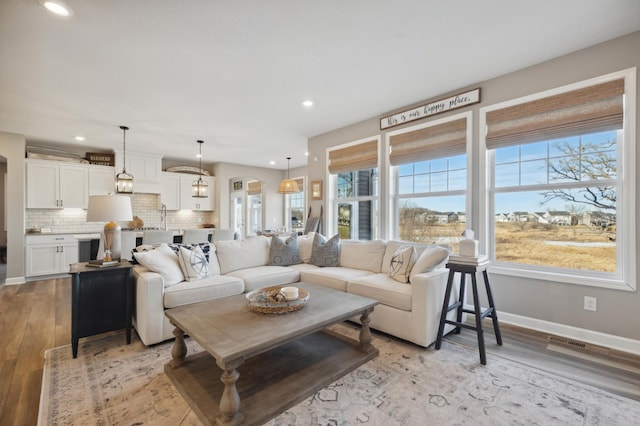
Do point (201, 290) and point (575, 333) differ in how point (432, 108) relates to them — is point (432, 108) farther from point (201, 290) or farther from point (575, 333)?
point (201, 290)

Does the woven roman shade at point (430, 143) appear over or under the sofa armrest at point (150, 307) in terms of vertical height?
over

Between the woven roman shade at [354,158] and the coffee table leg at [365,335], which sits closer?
the coffee table leg at [365,335]

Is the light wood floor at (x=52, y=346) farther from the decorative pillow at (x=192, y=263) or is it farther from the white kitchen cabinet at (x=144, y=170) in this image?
the white kitchen cabinet at (x=144, y=170)

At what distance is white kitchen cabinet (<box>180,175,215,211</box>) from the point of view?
729 cm

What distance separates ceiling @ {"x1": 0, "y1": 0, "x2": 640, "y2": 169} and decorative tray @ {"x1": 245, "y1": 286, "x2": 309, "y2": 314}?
2.13m

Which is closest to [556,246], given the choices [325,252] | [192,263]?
[325,252]

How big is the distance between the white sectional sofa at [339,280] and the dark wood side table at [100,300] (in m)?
0.10

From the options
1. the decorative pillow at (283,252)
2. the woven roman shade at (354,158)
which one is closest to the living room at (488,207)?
the woven roman shade at (354,158)

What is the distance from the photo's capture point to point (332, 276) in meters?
3.35

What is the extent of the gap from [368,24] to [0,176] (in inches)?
395

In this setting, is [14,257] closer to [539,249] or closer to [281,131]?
[281,131]

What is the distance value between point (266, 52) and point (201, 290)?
2361 millimetres

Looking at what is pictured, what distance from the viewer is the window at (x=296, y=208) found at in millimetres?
8742

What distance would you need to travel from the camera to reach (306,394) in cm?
186
